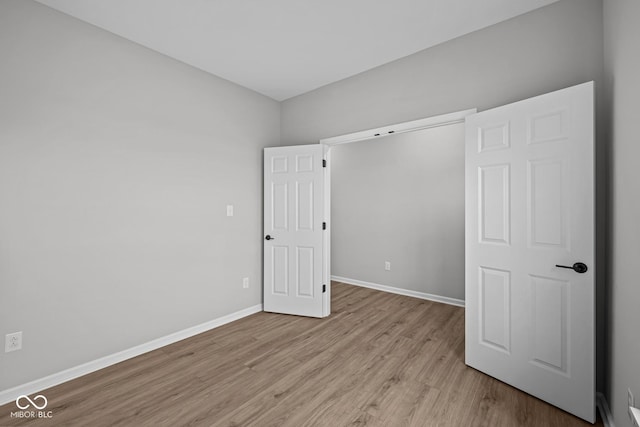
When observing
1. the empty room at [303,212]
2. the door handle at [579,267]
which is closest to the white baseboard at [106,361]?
the empty room at [303,212]

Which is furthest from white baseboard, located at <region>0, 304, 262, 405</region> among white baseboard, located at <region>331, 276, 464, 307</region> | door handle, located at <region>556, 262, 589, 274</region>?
door handle, located at <region>556, 262, 589, 274</region>

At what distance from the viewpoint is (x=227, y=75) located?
10.5 ft

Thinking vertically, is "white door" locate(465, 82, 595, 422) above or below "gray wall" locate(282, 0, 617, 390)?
below

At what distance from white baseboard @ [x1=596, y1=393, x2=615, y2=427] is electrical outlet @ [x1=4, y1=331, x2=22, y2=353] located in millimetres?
3833

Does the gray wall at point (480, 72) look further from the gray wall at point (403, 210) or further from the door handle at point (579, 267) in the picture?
the gray wall at point (403, 210)

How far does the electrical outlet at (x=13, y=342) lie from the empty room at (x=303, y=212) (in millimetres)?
14

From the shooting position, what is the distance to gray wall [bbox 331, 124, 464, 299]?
390cm

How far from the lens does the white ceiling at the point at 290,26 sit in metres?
2.10

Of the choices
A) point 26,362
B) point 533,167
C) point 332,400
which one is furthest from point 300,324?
point 533,167

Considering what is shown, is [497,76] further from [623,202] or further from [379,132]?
[623,202]

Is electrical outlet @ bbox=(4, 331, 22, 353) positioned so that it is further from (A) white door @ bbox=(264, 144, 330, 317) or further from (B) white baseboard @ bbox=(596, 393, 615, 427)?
(B) white baseboard @ bbox=(596, 393, 615, 427)

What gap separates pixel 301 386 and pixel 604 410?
1.95 m

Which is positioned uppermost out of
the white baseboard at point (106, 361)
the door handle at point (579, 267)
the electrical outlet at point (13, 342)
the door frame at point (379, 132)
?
the door frame at point (379, 132)

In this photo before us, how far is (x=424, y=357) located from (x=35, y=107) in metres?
3.68
